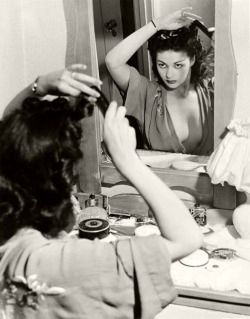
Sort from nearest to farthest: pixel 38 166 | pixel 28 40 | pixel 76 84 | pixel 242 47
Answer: pixel 38 166
pixel 76 84
pixel 242 47
pixel 28 40

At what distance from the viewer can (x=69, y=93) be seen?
0.99 m

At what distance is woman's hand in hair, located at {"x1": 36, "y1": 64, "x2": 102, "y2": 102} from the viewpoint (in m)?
0.96

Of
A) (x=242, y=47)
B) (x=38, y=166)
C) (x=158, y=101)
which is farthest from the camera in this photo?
(x=158, y=101)

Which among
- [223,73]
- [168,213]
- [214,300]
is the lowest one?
[214,300]

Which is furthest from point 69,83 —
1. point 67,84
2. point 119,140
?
point 119,140

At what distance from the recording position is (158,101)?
1.54 metres

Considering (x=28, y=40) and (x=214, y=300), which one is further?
(x=28, y=40)

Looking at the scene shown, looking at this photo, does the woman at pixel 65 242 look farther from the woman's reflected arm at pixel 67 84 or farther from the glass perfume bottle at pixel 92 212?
the glass perfume bottle at pixel 92 212

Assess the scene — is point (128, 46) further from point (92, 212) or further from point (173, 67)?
point (92, 212)

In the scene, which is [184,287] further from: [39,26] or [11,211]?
[39,26]

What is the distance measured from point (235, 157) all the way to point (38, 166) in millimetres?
795

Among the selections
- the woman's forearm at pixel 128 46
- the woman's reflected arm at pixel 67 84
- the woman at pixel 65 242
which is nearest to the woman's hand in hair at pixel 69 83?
the woman's reflected arm at pixel 67 84

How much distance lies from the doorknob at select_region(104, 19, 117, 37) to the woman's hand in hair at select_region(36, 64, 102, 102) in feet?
1.49

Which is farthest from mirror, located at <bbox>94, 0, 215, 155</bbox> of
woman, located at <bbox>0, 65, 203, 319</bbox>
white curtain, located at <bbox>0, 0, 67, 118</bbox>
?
woman, located at <bbox>0, 65, 203, 319</bbox>
